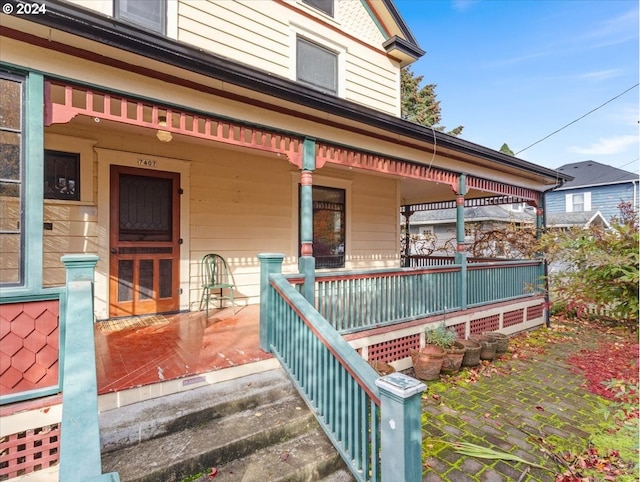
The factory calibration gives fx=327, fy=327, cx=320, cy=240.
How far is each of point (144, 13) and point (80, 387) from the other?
5.20m

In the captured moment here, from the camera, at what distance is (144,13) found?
15.5ft


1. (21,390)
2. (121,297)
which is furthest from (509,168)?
(21,390)

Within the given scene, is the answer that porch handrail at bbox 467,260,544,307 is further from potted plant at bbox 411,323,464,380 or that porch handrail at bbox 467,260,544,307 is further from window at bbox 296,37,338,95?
window at bbox 296,37,338,95

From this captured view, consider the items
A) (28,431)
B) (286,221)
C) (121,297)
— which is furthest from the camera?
(286,221)

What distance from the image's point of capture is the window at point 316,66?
20.6ft

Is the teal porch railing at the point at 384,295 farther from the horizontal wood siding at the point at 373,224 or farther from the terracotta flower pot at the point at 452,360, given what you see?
the horizontal wood siding at the point at 373,224

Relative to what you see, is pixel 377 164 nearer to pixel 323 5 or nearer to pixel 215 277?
pixel 215 277

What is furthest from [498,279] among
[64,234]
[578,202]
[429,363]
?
[578,202]

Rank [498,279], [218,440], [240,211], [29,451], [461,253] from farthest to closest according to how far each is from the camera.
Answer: [498,279] < [461,253] < [240,211] < [218,440] < [29,451]

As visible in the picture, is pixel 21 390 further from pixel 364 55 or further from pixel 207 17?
pixel 364 55

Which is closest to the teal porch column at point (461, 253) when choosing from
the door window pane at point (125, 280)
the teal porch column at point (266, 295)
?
the teal porch column at point (266, 295)

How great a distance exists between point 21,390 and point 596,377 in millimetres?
7029

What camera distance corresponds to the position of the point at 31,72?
8.32 ft

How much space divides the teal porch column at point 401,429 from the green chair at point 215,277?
12.2 ft
